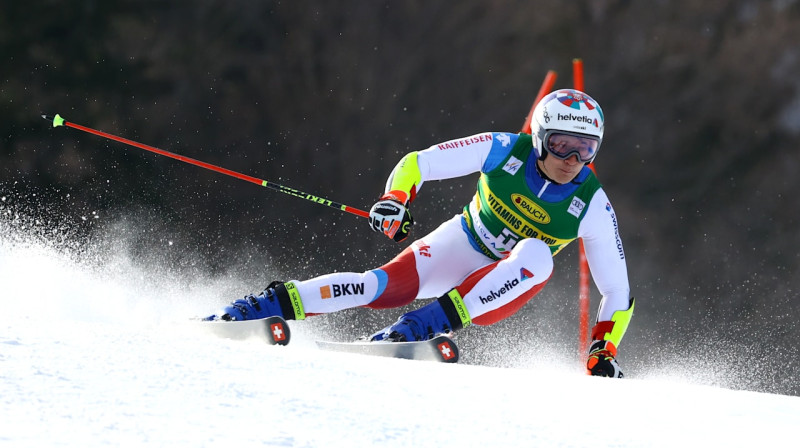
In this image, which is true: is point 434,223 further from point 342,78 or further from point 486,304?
point 486,304

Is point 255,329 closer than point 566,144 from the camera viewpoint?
Yes

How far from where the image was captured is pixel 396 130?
8875 mm

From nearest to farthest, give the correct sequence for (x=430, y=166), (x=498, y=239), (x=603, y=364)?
(x=603, y=364) < (x=430, y=166) < (x=498, y=239)

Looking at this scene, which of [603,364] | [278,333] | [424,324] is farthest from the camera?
[603,364]

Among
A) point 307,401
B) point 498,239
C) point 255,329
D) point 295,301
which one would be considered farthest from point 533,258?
point 307,401

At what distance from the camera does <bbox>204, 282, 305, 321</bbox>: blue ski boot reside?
327cm

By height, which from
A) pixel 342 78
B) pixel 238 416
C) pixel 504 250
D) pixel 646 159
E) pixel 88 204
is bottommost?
pixel 238 416

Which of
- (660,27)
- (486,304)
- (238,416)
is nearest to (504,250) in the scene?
(486,304)

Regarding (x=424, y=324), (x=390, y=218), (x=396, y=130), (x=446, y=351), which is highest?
Result: (x=396, y=130)

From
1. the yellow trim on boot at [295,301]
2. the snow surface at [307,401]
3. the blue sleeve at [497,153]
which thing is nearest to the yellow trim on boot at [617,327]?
the blue sleeve at [497,153]

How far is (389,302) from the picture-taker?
3562 millimetres

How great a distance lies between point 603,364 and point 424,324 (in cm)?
67

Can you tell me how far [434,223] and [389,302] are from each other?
525cm

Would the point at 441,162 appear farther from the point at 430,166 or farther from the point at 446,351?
the point at 446,351
